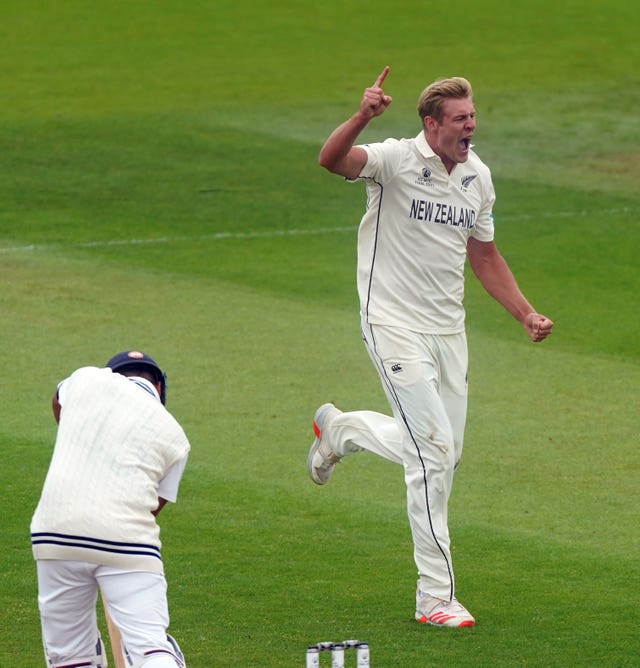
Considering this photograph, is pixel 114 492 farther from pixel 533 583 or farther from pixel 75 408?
pixel 533 583

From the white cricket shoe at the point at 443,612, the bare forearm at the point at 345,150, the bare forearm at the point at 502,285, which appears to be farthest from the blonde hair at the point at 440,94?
Result: the white cricket shoe at the point at 443,612

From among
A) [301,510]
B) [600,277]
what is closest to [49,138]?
[600,277]

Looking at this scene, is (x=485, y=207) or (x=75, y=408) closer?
(x=75, y=408)

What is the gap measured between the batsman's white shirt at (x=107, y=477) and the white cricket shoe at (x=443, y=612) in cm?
223

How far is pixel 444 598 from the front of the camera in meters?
7.95

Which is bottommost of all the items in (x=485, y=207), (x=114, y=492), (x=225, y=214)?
(x=225, y=214)

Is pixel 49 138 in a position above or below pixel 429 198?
below

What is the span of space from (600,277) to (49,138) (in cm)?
921

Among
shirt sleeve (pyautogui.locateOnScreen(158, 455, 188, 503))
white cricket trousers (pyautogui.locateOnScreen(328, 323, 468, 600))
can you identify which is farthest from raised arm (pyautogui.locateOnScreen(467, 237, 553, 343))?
shirt sleeve (pyautogui.locateOnScreen(158, 455, 188, 503))

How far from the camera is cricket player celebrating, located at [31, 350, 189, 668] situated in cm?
602

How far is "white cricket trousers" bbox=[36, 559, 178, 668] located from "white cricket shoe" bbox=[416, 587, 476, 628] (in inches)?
84.9

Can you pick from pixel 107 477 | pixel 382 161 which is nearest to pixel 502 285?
pixel 382 161

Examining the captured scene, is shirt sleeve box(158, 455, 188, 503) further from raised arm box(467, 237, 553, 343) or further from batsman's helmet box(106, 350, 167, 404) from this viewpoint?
raised arm box(467, 237, 553, 343)

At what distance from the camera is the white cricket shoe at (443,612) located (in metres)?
7.95
